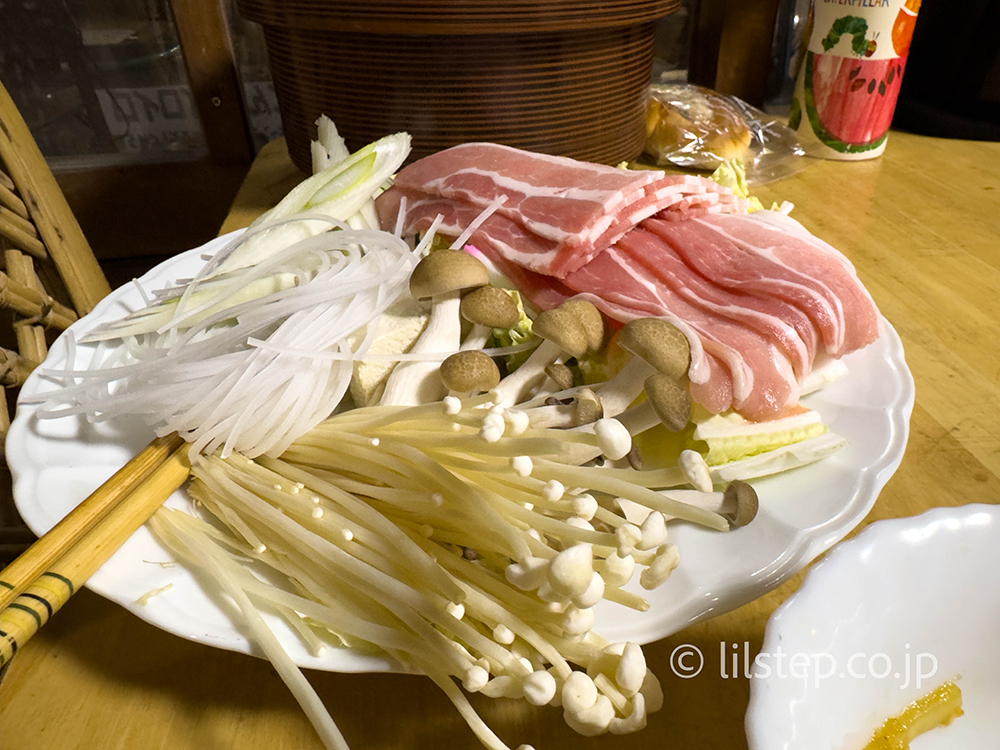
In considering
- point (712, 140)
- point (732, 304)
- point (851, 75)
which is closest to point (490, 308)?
point (732, 304)

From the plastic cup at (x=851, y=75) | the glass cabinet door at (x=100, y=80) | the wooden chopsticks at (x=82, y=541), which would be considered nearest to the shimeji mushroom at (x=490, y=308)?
the wooden chopsticks at (x=82, y=541)

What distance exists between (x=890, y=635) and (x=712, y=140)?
1.56m

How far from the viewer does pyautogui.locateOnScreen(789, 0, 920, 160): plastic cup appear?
152 cm

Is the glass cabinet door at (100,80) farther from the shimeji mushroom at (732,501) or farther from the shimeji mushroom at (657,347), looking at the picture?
the shimeji mushroom at (732,501)

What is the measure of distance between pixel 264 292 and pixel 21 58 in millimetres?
1774

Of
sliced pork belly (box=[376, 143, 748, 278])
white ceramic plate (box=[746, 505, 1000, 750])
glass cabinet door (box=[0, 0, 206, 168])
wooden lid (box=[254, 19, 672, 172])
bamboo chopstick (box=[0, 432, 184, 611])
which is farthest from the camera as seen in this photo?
glass cabinet door (box=[0, 0, 206, 168])

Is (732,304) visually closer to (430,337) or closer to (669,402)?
(669,402)

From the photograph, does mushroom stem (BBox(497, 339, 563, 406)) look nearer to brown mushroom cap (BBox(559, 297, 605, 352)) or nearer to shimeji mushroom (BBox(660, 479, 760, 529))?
brown mushroom cap (BBox(559, 297, 605, 352))

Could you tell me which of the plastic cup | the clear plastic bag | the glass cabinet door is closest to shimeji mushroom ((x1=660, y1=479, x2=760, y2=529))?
the clear plastic bag

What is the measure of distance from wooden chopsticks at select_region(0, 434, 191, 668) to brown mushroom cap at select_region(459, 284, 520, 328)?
37 cm

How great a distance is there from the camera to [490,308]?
752 mm

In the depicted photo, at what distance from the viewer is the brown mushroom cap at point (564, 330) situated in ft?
2.28

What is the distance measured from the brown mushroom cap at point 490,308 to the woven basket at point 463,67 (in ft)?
2.16

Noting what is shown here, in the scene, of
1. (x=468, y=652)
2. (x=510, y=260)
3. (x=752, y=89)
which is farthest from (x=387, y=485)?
(x=752, y=89)
